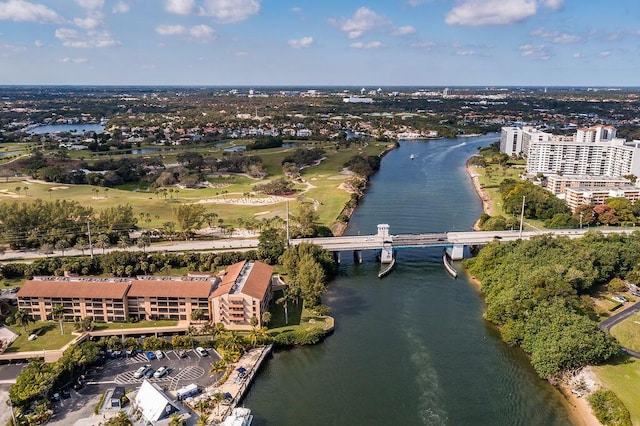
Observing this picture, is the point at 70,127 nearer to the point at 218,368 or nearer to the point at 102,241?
the point at 102,241

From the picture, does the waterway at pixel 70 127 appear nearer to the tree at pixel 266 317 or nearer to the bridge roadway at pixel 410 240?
the bridge roadway at pixel 410 240

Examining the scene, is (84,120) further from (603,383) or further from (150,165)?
(603,383)

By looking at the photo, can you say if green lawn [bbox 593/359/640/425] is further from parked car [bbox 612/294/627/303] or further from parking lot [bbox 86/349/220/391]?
parking lot [bbox 86/349/220/391]

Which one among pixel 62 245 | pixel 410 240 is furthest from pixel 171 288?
pixel 410 240

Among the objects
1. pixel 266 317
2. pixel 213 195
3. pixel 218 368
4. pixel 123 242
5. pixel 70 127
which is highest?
pixel 70 127

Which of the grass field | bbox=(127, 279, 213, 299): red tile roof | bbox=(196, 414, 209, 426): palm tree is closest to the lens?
bbox=(196, 414, 209, 426): palm tree

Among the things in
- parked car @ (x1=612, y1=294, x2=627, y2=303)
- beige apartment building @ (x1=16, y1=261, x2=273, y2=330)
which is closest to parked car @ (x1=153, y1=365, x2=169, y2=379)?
beige apartment building @ (x1=16, y1=261, x2=273, y2=330)
